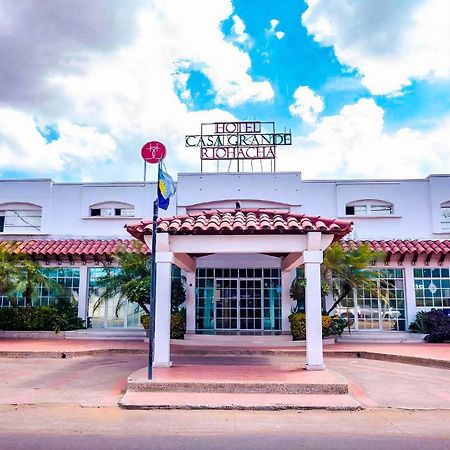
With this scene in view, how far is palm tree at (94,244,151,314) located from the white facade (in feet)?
7.10

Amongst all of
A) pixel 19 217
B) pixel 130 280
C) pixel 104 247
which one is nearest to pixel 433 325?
pixel 130 280

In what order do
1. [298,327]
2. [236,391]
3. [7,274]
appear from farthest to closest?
[7,274] → [298,327] → [236,391]

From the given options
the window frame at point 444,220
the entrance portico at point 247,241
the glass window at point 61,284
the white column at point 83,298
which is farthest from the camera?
the window frame at point 444,220

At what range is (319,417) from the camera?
755 centimetres

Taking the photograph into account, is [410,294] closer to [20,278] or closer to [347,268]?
[347,268]

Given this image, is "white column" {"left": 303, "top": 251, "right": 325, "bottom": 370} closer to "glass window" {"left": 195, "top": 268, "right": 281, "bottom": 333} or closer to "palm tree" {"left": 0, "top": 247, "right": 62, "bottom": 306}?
"glass window" {"left": 195, "top": 268, "right": 281, "bottom": 333}

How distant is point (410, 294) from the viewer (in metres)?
18.3

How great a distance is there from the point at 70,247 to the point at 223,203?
659 cm

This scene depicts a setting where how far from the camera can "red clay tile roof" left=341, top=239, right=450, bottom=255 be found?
17547 mm

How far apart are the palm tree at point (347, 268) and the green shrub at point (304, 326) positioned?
2.76 feet

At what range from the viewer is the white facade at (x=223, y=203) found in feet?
65.8

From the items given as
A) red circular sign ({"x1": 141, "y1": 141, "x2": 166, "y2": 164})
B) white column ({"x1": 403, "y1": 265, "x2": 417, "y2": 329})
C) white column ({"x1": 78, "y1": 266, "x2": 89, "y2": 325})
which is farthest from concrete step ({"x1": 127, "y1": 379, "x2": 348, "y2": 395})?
white column ({"x1": 78, "y1": 266, "x2": 89, "y2": 325})

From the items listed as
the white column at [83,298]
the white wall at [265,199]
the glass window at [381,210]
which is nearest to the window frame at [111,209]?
the white wall at [265,199]

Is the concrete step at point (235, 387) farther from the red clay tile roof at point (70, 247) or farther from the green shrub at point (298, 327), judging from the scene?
the red clay tile roof at point (70, 247)
